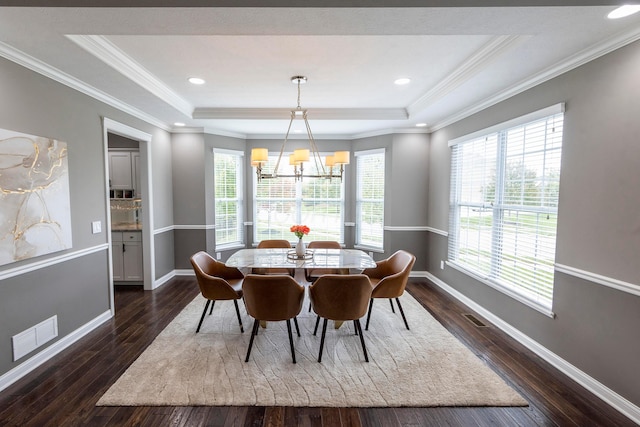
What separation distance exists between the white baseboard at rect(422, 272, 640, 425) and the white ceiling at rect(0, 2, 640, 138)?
2.38 metres

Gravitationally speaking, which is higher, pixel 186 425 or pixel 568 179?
pixel 568 179

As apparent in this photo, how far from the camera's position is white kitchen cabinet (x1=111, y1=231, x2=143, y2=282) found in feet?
14.6

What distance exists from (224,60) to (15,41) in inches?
55.6

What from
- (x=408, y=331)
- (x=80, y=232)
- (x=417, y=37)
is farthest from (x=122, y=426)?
(x=417, y=37)

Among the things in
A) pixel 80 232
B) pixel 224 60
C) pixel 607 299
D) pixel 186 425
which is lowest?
pixel 186 425

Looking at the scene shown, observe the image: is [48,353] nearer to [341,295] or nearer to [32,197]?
[32,197]

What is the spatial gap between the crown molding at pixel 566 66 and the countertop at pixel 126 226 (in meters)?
4.92

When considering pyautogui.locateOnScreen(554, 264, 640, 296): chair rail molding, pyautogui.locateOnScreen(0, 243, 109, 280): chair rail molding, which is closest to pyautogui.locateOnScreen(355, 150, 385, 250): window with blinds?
pyautogui.locateOnScreen(554, 264, 640, 296): chair rail molding

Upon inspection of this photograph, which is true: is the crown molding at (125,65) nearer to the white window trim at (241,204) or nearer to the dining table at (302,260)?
the white window trim at (241,204)

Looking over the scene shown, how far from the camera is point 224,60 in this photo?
271 cm

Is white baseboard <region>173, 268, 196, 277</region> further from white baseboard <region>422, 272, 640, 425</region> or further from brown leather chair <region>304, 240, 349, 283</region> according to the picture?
white baseboard <region>422, 272, 640, 425</region>

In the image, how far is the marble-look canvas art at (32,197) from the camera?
7.29 feet

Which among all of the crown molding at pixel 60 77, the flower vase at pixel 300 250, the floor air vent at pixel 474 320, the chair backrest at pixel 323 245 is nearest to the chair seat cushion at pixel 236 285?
the flower vase at pixel 300 250

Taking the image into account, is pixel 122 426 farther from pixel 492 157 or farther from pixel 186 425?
pixel 492 157
